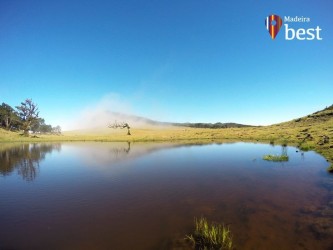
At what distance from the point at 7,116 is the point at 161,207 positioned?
12730 cm

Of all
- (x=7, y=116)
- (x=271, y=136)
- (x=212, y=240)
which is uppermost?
(x=7, y=116)

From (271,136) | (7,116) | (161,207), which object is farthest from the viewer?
(7,116)

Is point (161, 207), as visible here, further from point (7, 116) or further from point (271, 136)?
point (7, 116)

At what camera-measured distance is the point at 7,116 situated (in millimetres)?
113125

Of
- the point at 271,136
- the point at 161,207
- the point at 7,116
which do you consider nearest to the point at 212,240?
the point at 161,207

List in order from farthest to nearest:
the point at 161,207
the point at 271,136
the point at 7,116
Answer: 1. the point at 7,116
2. the point at 271,136
3. the point at 161,207

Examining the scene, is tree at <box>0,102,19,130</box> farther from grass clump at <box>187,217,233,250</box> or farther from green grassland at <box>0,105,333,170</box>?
grass clump at <box>187,217,233,250</box>

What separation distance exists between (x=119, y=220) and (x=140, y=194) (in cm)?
444

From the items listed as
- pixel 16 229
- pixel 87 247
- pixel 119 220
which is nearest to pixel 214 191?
pixel 119 220

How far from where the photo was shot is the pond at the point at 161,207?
9.61m

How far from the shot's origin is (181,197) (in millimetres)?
15367

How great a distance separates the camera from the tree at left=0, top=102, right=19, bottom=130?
4421 inches

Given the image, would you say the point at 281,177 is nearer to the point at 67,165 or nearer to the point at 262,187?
the point at 262,187

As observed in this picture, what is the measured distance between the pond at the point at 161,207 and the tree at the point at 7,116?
108613 mm
